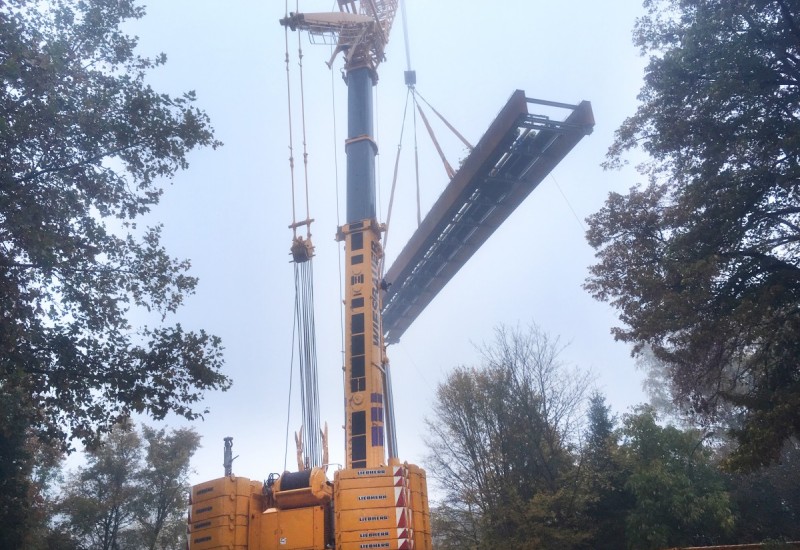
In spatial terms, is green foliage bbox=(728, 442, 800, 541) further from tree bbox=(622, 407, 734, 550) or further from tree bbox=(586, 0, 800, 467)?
tree bbox=(586, 0, 800, 467)

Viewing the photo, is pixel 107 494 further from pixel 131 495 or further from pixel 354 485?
pixel 354 485

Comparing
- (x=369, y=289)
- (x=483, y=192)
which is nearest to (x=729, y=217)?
(x=369, y=289)

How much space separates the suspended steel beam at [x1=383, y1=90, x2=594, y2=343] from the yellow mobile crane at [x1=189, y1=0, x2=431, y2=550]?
3854 millimetres

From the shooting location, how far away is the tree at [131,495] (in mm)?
32562

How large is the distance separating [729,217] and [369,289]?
23.0 feet

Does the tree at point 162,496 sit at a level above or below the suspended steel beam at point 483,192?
below

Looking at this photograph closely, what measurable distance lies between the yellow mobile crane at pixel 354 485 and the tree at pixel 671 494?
37.2 feet

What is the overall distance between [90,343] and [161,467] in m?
27.6

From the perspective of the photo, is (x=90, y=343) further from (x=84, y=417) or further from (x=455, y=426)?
(x=455, y=426)

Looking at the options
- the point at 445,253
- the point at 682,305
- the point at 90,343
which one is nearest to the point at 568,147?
the point at 445,253

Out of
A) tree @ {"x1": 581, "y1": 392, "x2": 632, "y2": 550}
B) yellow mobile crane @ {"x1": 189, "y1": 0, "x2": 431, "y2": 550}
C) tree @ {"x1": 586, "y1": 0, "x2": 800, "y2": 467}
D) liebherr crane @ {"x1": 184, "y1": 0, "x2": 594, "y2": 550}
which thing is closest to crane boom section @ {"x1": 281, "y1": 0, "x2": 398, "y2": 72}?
→ liebherr crane @ {"x1": 184, "y1": 0, "x2": 594, "y2": 550}

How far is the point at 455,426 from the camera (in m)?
24.8

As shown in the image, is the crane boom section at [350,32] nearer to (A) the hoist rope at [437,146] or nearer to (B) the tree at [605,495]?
(A) the hoist rope at [437,146]

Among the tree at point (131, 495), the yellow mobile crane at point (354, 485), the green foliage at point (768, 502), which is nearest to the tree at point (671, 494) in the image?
the green foliage at point (768, 502)
